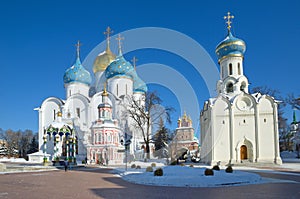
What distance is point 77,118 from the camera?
124 ft

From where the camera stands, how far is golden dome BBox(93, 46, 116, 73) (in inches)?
1827

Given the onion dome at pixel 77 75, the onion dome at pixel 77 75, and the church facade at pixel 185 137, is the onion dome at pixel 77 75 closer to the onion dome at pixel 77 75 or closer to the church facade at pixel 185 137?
the onion dome at pixel 77 75

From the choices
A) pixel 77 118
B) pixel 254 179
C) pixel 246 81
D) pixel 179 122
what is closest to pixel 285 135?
pixel 179 122

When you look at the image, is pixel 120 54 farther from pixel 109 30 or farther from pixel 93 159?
pixel 93 159

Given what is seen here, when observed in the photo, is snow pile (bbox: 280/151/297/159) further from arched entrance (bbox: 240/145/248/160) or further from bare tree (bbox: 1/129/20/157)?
bare tree (bbox: 1/129/20/157)

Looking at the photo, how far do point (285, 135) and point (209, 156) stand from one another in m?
22.8

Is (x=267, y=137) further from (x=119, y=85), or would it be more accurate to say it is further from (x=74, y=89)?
(x=74, y=89)

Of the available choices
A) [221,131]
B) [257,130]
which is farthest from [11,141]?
[257,130]

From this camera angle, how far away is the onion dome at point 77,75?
41875 mm

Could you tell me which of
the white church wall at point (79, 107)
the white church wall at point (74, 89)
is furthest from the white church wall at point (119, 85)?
the white church wall at point (79, 107)

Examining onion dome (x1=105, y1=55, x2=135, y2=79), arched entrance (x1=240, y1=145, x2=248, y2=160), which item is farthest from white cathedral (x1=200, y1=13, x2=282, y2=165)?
onion dome (x1=105, y1=55, x2=135, y2=79)

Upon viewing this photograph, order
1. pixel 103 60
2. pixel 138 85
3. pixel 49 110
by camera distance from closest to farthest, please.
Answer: pixel 49 110 → pixel 138 85 → pixel 103 60

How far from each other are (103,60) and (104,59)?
226mm

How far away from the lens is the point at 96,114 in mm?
39844
